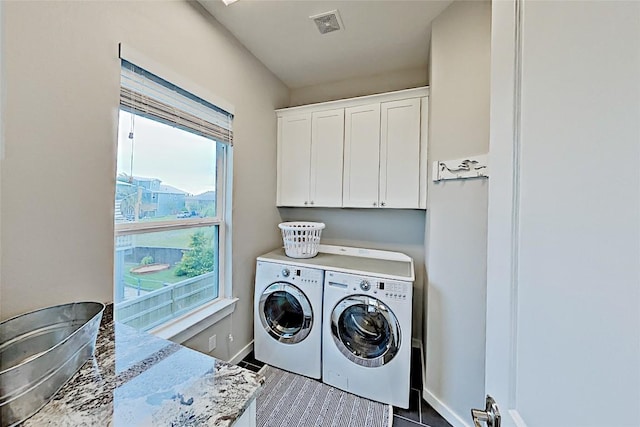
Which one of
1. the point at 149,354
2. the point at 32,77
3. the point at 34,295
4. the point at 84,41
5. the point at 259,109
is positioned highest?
the point at 259,109

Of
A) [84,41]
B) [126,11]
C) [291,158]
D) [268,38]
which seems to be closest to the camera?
[84,41]

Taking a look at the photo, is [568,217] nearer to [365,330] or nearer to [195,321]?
[365,330]

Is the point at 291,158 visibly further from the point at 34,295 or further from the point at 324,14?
the point at 34,295

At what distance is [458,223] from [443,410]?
122cm

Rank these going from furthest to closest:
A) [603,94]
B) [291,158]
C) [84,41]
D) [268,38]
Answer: [291,158] → [268,38] → [84,41] → [603,94]

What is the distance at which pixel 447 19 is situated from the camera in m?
1.70

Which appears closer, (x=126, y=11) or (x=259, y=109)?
(x=126, y=11)

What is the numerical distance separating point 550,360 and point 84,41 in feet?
6.12

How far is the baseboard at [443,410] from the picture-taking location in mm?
1551

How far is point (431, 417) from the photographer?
1677 millimetres

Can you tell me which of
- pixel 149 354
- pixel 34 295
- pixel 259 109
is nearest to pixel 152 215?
pixel 34 295

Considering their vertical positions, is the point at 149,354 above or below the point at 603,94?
below

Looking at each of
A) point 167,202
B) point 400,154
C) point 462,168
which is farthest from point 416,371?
point 167,202

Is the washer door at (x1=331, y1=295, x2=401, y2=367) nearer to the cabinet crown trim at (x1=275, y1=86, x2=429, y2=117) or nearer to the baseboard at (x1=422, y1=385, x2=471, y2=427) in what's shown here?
the baseboard at (x1=422, y1=385, x2=471, y2=427)
